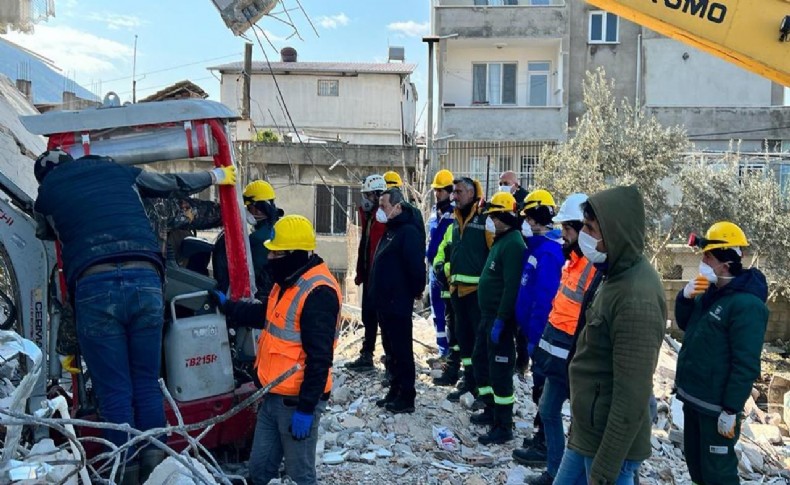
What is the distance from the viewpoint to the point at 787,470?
6.68 m

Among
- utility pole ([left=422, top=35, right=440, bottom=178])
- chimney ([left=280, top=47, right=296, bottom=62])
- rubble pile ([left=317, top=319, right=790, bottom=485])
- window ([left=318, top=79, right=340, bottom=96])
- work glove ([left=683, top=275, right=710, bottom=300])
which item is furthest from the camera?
chimney ([left=280, top=47, right=296, bottom=62])

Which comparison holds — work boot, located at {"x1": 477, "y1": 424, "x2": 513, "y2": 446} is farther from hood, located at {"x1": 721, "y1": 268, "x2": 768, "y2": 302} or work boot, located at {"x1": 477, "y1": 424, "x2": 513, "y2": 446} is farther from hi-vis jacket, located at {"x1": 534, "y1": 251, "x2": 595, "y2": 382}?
hood, located at {"x1": 721, "y1": 268, "x2": 768, "y2": 302}

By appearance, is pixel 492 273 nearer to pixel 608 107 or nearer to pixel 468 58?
pixel 608 107

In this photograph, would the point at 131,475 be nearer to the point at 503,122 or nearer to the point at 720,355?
the point at 720,355

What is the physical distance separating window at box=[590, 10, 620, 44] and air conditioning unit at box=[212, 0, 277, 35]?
742 inches

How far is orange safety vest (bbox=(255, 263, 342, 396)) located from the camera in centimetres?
A: 383

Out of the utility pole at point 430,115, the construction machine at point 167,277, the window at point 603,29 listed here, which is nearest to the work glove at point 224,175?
the construction machine at point 167,277

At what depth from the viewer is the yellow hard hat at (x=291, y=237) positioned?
3895mm

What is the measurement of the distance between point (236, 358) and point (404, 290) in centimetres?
177

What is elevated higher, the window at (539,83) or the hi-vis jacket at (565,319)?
the window at (539,83)

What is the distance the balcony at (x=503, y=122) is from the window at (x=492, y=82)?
1704 mm

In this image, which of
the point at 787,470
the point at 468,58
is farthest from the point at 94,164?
the point at 468,58

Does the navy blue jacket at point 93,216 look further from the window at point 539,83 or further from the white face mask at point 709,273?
the window at point 539,83

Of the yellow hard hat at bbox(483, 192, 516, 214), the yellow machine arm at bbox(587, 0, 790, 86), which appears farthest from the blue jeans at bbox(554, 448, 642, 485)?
the yellow machine arm at bbox(587, 0, 790, 86)
